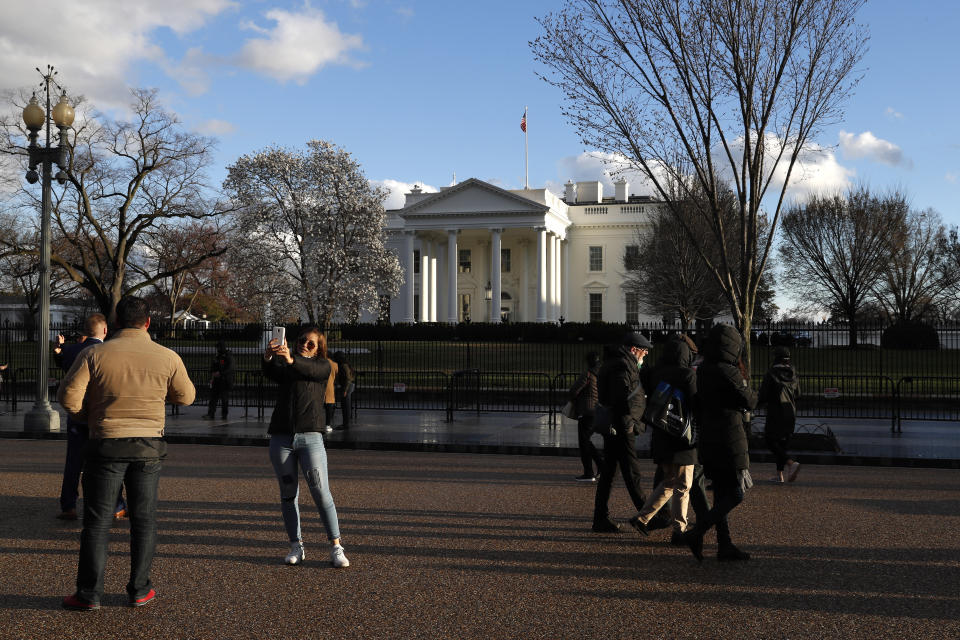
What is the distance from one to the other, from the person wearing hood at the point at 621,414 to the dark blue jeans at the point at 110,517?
147 inches

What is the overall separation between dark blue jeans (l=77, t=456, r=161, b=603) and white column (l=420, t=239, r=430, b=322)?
186ft

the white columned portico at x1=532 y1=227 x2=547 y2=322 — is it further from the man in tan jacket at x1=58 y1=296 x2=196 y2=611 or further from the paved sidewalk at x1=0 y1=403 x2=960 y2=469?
the man in tan jacket at x1=58 y1=296 x2=196 y2=611

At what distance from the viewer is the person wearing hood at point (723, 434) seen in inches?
241

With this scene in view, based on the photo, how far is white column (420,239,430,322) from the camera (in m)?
62.1

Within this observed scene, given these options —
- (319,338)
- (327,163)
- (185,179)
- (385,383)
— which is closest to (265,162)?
(327,163)

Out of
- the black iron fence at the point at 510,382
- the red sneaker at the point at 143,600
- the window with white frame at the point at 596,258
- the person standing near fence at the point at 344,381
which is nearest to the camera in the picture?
the red sneaker at the point at 143,600

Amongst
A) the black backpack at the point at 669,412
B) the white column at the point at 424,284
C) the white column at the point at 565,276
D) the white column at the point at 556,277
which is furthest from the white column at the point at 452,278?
the black backpack at the point at 669,412

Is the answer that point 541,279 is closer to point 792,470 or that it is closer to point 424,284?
point 424,284

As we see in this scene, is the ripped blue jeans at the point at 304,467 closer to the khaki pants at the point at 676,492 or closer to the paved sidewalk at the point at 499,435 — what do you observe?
the khaki pants at the point at 676,492

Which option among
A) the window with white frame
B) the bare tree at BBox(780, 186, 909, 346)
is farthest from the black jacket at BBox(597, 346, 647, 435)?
the window with white frame

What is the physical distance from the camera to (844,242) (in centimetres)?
4956

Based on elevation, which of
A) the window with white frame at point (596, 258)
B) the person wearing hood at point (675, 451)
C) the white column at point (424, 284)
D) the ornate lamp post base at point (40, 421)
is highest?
the window with white frame at point (596, 258)

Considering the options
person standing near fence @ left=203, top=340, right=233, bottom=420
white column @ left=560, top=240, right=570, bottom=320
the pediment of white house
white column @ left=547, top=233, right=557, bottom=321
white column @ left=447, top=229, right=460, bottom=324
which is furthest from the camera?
white column @ left=560, top=240, right=570, bottom=320

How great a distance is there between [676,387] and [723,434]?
0.55 metres
